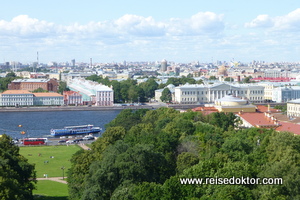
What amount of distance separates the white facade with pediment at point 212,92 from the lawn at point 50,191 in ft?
166

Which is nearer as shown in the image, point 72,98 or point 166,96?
point 72,98

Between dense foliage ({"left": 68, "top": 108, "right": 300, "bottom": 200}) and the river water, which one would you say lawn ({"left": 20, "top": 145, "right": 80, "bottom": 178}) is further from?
the river water

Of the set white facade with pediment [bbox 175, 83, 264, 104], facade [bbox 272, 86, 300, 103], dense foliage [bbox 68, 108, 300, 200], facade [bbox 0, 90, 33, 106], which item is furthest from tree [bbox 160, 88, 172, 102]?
dense foliage [bbox 68, 108, 300, 200]

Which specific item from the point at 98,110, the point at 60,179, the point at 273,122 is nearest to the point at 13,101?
the point at 98,110

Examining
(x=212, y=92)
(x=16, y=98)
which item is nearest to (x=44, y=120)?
(x=16, y=98)

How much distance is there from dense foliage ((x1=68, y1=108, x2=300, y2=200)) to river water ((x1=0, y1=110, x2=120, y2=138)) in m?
20.6

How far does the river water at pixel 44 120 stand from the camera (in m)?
48.1

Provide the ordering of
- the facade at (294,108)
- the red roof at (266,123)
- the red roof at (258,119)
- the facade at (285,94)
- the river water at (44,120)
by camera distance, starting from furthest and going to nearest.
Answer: the facade at (285,94)
the river water at (44,120)
the facade at (294,108)
the red roof at (258,119)
the red roof at (266,123)

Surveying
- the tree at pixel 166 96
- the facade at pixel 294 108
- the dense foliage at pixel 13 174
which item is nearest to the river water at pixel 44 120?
the tree at pixel 166 96

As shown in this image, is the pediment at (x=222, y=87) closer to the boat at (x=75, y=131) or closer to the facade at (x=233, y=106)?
the boat at (x=75, y=131)

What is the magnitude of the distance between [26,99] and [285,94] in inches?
1176

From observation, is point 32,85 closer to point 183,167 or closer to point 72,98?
point 72,98

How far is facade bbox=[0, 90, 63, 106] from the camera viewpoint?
71750 millimetres

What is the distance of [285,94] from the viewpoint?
76.5m
